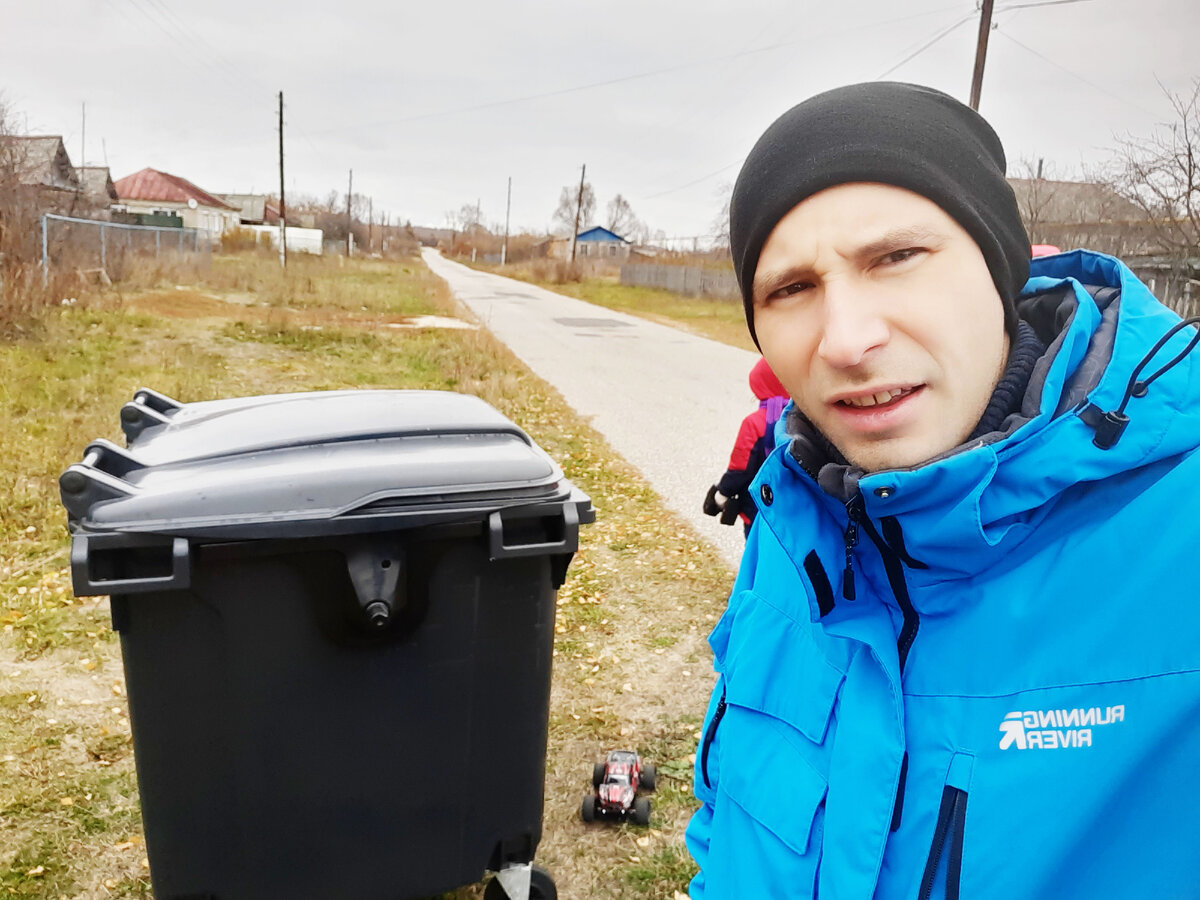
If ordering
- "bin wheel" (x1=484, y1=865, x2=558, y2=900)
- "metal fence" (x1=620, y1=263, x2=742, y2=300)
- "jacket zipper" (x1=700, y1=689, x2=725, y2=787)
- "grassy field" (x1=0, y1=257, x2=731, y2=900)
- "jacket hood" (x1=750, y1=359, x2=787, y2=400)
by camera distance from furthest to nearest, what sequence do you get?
1. "metal fence" (x1=620, y1=263, x2=742, y2=300)
2. "jacket hood" (x1=750, y1=359, x2=787, y2=400)
3. "grassy field" (x1=0, y1=257, x2=731, y2=900)
4. "bin wheel" (x1=484, y1=865, x2=558, y2=900)
5. "jacket zipper" (x1=700, y1=689, x2=725, y2=787)

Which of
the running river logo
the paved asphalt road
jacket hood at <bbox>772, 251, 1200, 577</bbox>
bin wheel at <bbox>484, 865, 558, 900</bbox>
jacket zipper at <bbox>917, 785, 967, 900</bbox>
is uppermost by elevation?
jacket hood at <bbox>772, 251, 1200, 577</bbox>

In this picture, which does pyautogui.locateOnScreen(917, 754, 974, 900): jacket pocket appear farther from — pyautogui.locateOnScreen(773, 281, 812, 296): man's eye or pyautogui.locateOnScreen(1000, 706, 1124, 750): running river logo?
pyautogui.locateOnScreen(773, 281, 812, 296): man's eye

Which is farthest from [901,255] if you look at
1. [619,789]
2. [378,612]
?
[619,789]

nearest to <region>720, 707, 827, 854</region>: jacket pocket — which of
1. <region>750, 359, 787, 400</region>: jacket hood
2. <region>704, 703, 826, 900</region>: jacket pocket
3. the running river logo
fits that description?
<region>704, 703, 826, 900</region>: jacket pocket

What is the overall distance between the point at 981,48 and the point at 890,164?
15.4m

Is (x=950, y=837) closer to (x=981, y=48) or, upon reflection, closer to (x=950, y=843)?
(x=950, y=843)

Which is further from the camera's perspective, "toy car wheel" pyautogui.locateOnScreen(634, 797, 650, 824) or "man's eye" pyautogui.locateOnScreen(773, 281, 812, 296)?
"toy car wheel" pyautogui.locateOnScreen(634, 797, 650, 824)

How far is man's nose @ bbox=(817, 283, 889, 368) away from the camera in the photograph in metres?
1.07

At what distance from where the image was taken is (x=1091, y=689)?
93cm

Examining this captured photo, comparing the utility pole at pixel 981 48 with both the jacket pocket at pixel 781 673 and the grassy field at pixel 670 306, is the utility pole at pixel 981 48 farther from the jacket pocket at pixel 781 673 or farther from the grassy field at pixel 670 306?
the jacket pocket at pixel 781 673

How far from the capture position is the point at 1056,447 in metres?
0.96

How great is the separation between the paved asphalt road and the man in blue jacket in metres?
3.70

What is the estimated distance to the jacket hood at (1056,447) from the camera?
37.1 inches

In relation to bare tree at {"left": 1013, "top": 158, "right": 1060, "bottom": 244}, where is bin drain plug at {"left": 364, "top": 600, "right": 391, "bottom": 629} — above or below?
below
